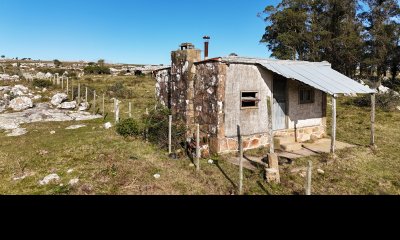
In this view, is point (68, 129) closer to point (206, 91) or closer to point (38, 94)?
point (206, 91)

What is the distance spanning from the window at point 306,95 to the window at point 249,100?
278 cm

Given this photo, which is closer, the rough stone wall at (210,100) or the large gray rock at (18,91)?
the rough stone wall at (210,100)

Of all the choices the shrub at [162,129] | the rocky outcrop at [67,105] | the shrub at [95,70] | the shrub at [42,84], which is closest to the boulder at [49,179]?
the shrub at [162,129]

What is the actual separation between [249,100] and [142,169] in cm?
526

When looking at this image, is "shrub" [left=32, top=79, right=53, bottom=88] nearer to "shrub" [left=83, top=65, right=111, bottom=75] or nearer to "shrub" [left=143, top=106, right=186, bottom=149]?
"shrub" [left=143, top=106, right=186, bottom=149]

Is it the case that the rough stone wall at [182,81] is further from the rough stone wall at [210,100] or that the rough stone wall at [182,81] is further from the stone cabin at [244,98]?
the rough stone wall at [210,100]

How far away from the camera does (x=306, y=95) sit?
532 inches

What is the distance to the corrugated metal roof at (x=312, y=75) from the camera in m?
10.7

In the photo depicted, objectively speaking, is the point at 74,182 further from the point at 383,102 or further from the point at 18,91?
the point at 383,102

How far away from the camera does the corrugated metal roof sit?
10.7 m

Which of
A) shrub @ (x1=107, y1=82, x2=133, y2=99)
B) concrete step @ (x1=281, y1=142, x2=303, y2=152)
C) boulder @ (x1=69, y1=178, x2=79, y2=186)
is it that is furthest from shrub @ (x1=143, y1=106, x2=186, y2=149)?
shrub @ (x1=107, y1=82, x2=133, y2=99)

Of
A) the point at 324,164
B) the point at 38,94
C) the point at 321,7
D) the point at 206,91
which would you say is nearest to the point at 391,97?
the point at 324,164
